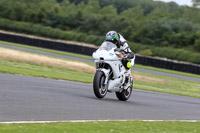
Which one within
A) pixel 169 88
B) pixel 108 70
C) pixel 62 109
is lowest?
pixel 169 88

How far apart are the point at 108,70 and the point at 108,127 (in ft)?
11.7

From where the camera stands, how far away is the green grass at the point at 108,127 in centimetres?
593

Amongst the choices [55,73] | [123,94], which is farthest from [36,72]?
[123,94]

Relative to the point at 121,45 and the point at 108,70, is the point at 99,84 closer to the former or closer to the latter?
the point at 108,70

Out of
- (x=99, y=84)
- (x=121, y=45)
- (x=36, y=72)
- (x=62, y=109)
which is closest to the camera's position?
(x=62, y=109)

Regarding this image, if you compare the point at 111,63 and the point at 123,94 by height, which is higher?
the point at 111,63

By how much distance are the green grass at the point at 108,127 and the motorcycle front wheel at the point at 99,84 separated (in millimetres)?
2155

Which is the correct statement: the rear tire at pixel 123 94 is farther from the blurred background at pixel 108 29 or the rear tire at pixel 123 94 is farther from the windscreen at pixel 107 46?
the blurred background at pixel 108 29

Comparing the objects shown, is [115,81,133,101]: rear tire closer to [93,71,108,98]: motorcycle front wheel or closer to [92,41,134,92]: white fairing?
[92,41,134,92]: white fairing

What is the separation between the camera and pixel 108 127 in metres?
6.92

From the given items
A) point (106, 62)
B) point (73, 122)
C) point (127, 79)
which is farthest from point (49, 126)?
point (127, 79)

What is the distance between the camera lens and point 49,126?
6.26 metres

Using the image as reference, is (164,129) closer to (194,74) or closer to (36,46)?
(194,74)

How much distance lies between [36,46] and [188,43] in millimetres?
18524
